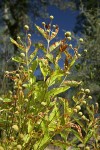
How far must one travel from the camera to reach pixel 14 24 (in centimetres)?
2169

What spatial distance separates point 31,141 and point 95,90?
49.4 feet

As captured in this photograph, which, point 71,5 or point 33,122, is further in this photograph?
point 71,5

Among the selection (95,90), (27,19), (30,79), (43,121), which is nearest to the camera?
(43,121)

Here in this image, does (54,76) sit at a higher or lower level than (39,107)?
higher

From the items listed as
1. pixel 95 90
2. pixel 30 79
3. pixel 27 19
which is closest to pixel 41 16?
pixel 27 19

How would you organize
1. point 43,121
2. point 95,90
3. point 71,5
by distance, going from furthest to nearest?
point 71,5, point 95,90, point 43,121

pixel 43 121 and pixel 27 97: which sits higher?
pixel 27 97

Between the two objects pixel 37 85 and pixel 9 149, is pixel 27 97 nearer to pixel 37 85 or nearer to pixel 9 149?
pixel 37 85

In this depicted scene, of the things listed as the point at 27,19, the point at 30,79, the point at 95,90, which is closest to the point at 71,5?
the point at 27,19

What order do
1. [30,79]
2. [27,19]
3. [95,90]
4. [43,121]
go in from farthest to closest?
1. [27,19]
2. [95,90]
3. [30,79]
4. [43,121]

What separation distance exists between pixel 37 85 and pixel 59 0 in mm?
20939

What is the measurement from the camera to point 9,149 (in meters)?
2.00

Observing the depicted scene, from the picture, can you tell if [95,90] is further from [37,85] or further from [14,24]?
[37,85]

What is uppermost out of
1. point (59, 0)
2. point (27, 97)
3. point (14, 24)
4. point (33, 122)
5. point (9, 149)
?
point (59, 0)
